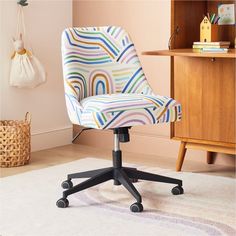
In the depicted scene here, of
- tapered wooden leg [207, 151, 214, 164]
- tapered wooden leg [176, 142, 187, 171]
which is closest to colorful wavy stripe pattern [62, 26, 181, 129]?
tapered wooden leg [176, 142, 187, 171]

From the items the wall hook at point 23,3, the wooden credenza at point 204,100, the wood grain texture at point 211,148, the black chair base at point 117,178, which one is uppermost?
the wall hook at point 23,3

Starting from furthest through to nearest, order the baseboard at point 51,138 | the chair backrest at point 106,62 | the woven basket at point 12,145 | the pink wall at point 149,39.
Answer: the baseboard at point 51,138 → the pink wall at point 149,39 → the woven basket at point 12,145 → the chair backrest at point 106,62

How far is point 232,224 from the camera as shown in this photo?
2.48 meters

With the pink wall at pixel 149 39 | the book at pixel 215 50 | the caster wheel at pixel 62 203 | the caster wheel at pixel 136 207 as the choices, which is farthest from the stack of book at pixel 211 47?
the caster wheel at pixel 62 203

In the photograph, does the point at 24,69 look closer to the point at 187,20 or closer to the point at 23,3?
the point at 23,3

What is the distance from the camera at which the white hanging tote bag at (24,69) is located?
3.79 metres

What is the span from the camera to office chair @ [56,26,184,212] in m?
2.66

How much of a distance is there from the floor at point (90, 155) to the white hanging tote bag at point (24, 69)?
496 mm

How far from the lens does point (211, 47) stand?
325 centimetres

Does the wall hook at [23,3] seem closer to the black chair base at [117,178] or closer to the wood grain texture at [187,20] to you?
the wood grain texture at [187,20]

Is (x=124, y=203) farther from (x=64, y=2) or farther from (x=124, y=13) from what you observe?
(x=64, y=2)

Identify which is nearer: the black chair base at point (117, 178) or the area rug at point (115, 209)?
the area rug at point (115, 209)

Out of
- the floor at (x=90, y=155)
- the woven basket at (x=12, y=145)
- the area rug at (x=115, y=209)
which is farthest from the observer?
the woven basket at (x=12, y=145)

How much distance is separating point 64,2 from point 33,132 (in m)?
0.98
